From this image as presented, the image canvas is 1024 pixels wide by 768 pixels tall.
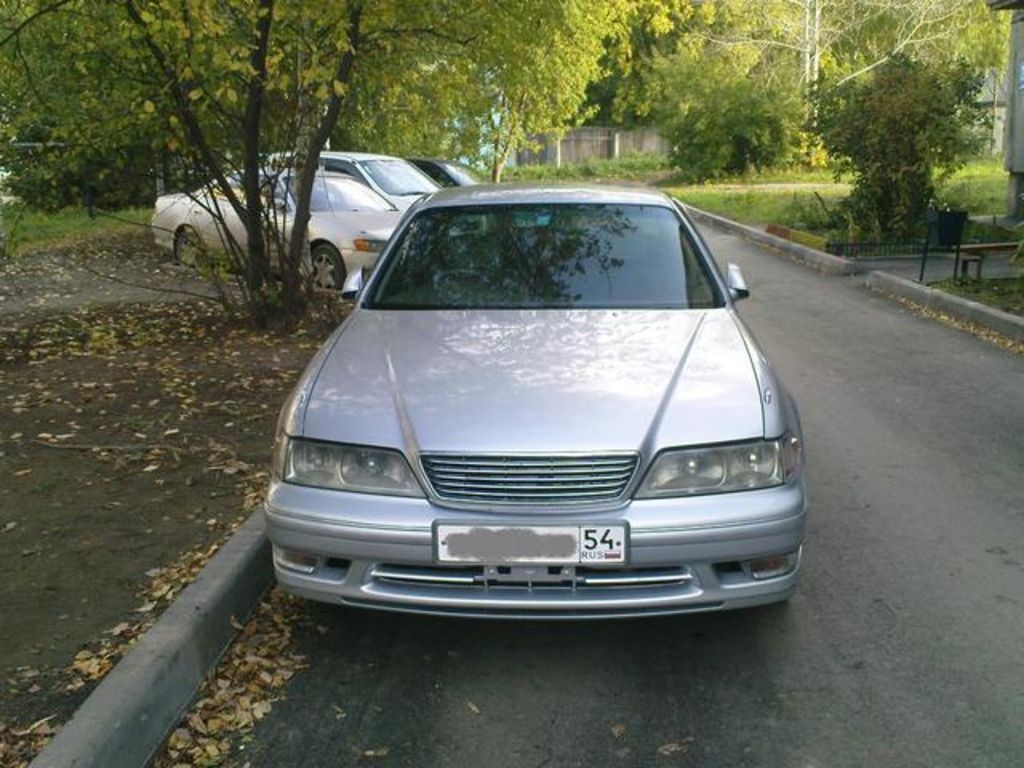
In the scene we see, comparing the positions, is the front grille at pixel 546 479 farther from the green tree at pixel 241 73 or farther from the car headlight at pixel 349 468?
the green tree at pixel 241 73

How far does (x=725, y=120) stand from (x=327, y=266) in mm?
23571

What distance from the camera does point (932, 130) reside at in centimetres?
1438

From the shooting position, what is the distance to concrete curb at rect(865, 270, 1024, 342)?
30.5 ft

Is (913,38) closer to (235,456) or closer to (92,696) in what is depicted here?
(235,456)

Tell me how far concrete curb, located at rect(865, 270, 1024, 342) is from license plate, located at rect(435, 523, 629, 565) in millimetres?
6905

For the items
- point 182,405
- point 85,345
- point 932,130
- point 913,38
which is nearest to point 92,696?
point 182,405

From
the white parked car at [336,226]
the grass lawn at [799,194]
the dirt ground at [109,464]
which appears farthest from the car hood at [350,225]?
the grass lawn at [799,194]

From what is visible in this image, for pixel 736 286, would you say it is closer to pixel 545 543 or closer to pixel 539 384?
pixel 539 384

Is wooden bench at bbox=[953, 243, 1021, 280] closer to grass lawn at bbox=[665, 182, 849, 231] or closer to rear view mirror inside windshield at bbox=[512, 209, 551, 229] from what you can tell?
grass lawn at bbox=[665, 182, 849, 231]

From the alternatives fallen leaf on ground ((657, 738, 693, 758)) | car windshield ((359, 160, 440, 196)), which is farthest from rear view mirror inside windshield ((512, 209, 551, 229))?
car windshield ((359, 160, 440, 196))

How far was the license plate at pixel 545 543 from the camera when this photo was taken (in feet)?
11.0

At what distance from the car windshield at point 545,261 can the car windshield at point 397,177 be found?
952 cm

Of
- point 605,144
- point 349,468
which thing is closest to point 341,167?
point 349,468

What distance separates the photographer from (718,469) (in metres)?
3.54
